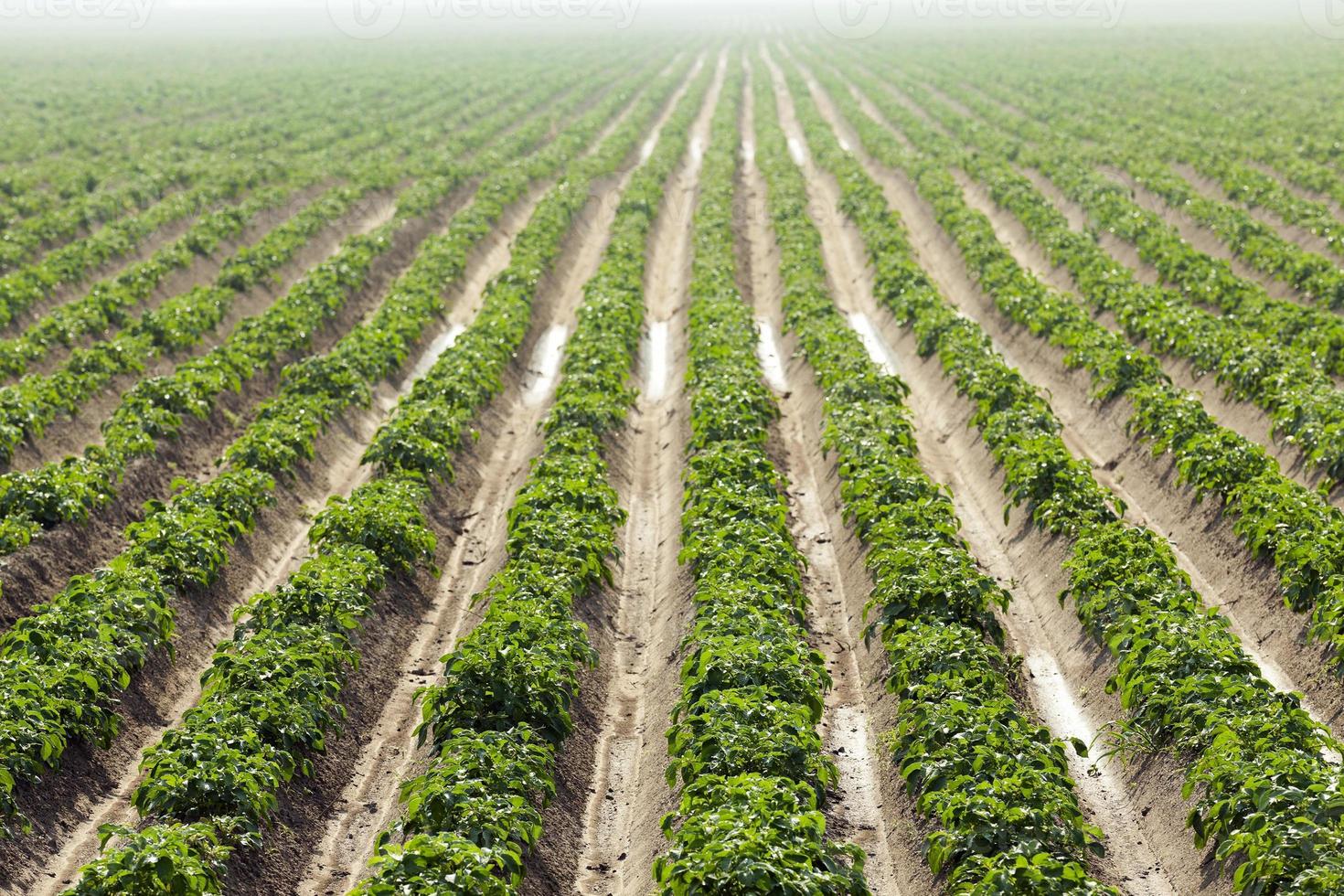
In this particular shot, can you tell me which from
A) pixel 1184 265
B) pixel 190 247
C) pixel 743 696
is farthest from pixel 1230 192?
pixel 743 696

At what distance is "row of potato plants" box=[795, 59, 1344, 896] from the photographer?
8.82m

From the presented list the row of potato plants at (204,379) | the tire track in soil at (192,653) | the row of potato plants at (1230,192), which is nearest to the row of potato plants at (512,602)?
the tire track in soil at (192,653)

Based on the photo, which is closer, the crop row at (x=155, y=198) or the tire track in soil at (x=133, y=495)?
the tire track in soil at (x=133, y=495)

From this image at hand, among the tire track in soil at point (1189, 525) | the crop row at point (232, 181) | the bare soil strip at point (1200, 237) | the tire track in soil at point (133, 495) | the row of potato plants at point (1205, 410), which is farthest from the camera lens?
the crop row at point (232, 181)

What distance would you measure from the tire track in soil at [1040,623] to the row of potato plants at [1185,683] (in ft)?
1.18

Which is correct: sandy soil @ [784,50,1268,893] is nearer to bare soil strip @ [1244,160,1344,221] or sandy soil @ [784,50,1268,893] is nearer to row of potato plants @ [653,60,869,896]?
row of potato plants @ [653,60,869,896]

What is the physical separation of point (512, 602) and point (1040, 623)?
21.3 feet

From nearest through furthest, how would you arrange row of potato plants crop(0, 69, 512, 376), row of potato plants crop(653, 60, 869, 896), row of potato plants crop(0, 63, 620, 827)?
1. row of potato plants crop(653, 60, 869, 896)
2. row of potato plants crop(0, 63, 620, 827)
3. row of potato plants crop(0, 69, 512, 376)

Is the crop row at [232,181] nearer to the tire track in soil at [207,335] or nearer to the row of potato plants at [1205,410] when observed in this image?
the tire track in soil at [207,335]

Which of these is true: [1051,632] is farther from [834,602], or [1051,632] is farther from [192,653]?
[192,653]

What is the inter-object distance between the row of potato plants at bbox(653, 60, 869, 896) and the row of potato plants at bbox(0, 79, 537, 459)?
1036 centimetres

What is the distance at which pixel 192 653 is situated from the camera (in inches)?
521

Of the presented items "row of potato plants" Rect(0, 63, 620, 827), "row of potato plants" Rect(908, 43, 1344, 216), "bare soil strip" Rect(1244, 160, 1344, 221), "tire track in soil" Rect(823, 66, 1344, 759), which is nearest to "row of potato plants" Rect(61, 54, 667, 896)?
"row of potato plants" Rect(0, 63, 620, 827)

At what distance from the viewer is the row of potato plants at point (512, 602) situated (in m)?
9.27
